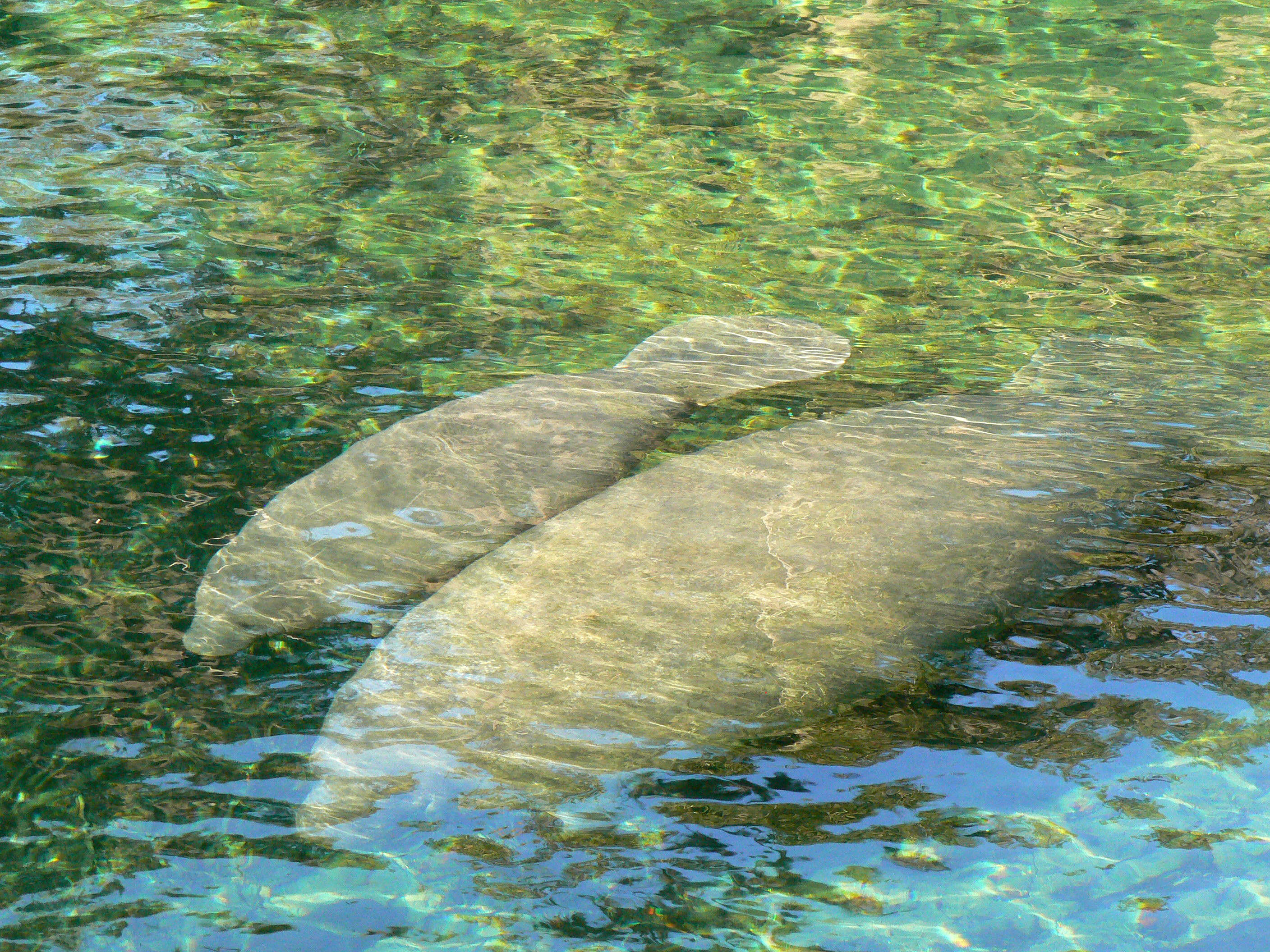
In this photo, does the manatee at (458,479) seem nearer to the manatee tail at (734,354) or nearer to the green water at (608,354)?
the manatee tail at (734,354)

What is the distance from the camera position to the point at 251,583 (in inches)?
146

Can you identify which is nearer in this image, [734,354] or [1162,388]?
[1162,388]

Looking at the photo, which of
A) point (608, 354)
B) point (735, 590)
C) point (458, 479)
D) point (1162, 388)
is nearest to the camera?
point (735, 590)

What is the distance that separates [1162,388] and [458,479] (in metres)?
2.93

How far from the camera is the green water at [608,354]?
2.79 metres

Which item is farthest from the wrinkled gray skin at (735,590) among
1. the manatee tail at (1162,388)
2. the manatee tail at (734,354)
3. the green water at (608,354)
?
the manatee tail at (734,354)

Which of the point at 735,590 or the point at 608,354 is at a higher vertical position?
the point at 608,354

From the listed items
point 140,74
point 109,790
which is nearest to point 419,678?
point 109,790

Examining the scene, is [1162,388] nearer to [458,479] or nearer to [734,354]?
[734,354]

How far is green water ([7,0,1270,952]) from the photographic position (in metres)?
2.79

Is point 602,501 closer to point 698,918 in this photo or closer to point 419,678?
point 419,678

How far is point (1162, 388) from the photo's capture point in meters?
4.92

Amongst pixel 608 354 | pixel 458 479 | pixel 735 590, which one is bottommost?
pixel 735 590

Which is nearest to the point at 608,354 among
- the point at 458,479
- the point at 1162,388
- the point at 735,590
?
the point at 458,479
